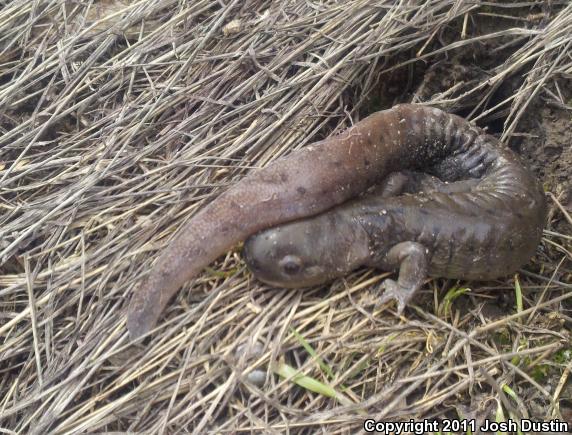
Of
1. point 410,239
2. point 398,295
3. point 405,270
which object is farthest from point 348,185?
point 398,295

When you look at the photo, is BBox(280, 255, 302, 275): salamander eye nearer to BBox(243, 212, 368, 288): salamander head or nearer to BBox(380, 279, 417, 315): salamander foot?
BBox(243, 212, 368, 288): salamander head

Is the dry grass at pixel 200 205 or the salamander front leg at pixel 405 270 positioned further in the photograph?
the salamander front leg at pixel 405 270

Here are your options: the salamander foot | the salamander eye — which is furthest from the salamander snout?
the salamander foot

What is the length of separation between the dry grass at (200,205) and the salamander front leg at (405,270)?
121 millimetres

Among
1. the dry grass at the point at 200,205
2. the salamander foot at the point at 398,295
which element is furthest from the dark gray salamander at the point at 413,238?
the dry grass at the point at 200,205

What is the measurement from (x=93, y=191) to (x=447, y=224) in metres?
2.40

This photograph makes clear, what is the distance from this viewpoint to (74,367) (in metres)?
3.08

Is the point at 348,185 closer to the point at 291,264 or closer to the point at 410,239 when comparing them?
the point at 410,239

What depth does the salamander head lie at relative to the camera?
10.7ft

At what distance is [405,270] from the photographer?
3326 mm

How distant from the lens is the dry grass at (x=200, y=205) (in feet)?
9.88

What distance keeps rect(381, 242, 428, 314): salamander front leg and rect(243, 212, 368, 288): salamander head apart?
0.66 ft

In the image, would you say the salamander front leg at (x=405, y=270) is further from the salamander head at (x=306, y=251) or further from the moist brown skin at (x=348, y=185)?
the salamander head at (x=306, y=251)

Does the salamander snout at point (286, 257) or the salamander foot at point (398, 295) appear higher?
the salamander snout at point (286, 257)
